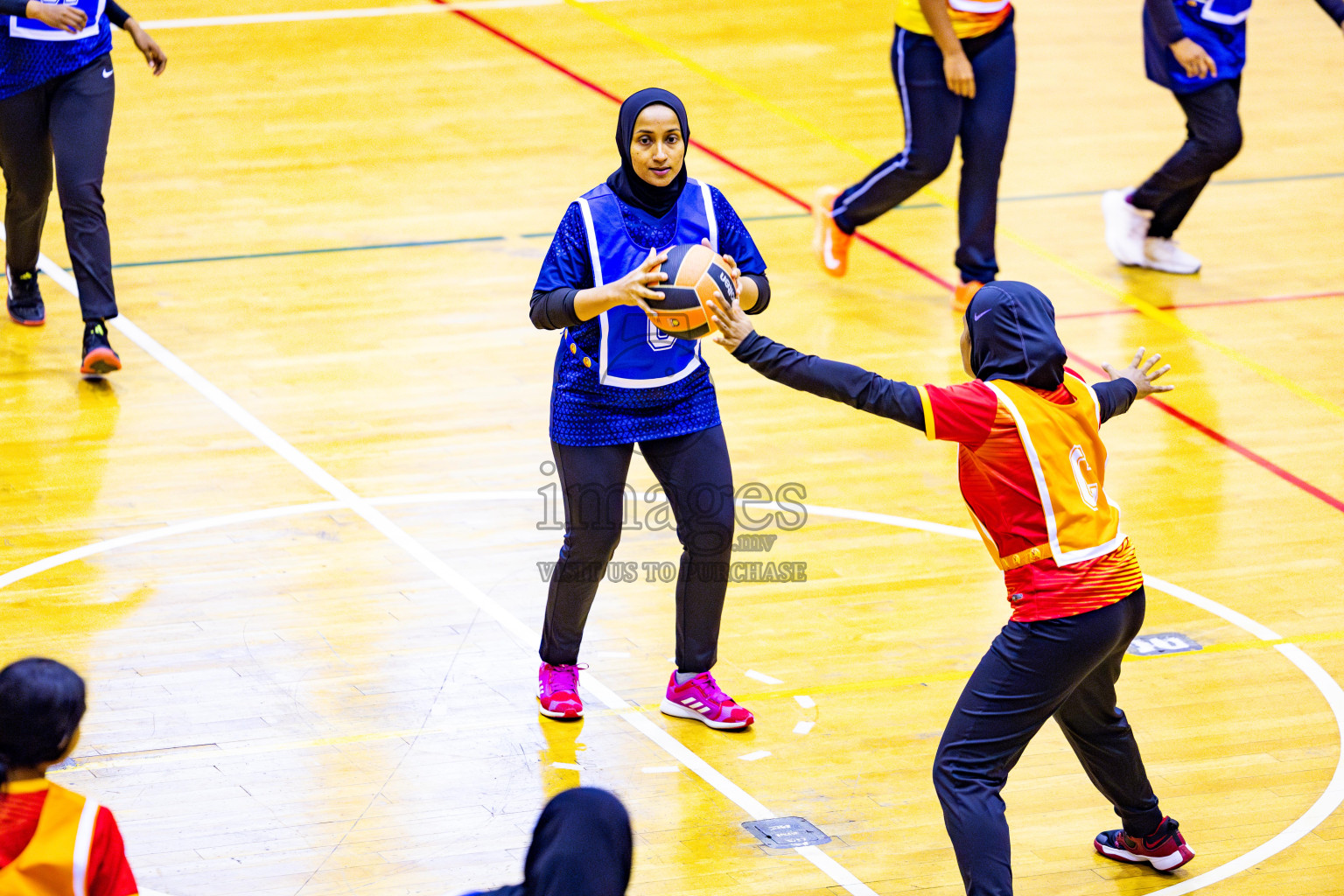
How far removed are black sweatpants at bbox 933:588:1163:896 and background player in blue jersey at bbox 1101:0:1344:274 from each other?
5579 millimetres

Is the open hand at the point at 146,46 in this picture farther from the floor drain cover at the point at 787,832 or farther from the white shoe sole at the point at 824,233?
the floor drain cover at the point at 787,832

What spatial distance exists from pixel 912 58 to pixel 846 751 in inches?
184

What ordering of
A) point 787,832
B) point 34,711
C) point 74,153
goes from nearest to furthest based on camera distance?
point 34,711
point 787,832
point 74,153

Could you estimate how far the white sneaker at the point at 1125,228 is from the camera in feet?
33.1

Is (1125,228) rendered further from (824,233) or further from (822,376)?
(822,376)

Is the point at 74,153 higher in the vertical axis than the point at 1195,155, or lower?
higher

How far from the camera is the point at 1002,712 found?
449 centimetres

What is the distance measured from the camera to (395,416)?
26.7ft

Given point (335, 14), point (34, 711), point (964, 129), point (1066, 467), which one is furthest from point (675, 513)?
point (335, 14)

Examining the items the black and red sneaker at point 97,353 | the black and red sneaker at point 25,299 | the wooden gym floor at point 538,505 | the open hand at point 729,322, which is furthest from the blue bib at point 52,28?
the open hand at point 729,322

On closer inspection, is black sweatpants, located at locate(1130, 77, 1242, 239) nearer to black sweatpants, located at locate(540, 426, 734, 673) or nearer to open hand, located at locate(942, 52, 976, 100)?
open hand, located at locate(942, 52, 976, 100)

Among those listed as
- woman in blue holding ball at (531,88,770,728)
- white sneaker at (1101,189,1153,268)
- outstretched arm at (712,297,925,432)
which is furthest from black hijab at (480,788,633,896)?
white sneaker at (1101,189,1153,268)

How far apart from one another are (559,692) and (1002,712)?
1800mm

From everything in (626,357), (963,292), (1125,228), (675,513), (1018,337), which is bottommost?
(963,292)
